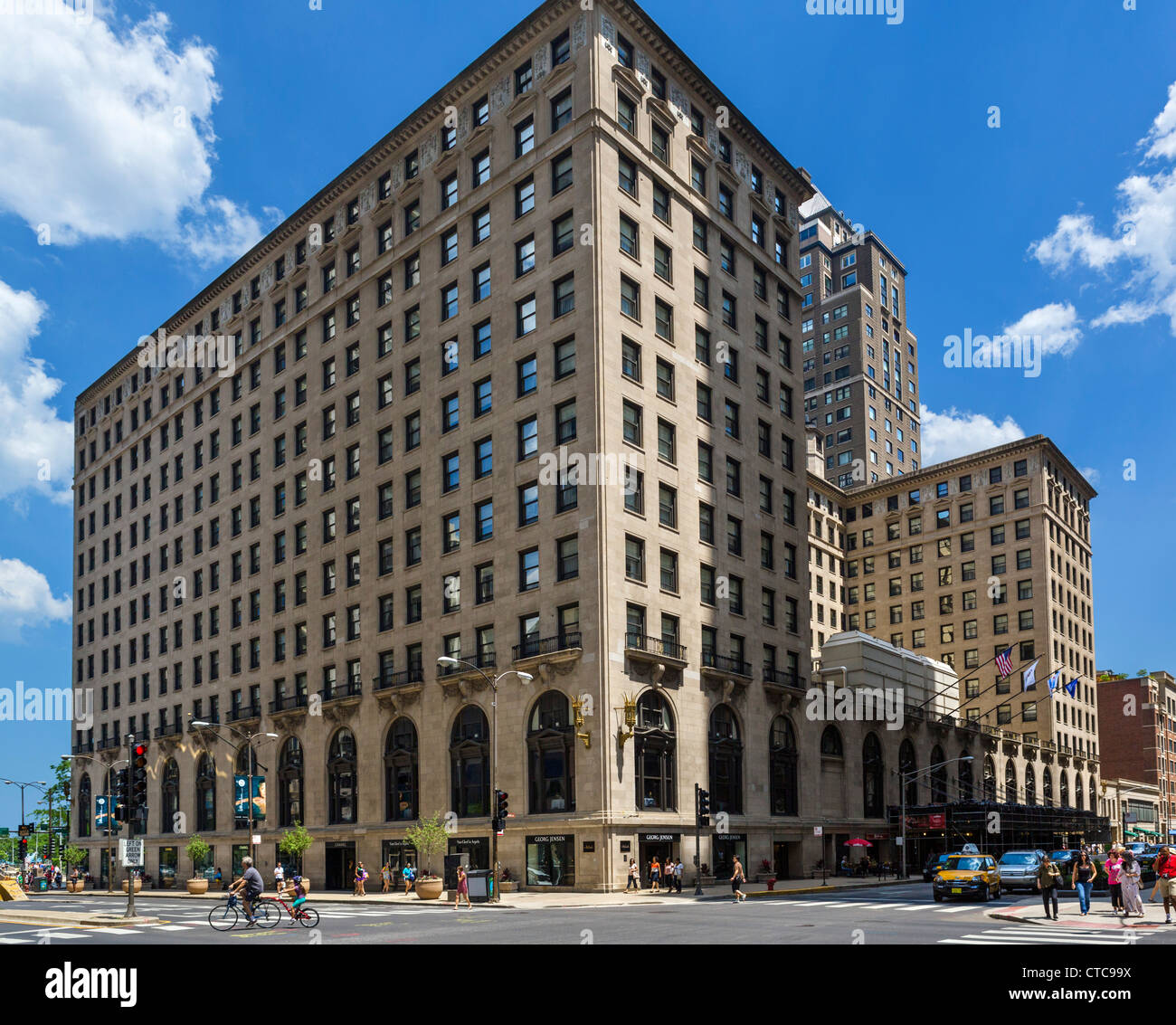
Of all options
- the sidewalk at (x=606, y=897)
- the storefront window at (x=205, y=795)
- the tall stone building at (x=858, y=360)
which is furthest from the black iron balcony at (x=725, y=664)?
the tall stone building at (x=858, y=360)

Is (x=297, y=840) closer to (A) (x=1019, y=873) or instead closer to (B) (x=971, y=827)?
(A) (x=1019, y=873)

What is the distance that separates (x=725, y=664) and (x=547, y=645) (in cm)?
1123

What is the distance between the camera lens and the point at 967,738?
91312 millimetres

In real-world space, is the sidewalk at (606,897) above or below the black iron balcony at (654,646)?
below

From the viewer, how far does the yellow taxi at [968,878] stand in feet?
132

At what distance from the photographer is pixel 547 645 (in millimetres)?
53312

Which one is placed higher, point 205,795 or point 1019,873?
point 1019,873

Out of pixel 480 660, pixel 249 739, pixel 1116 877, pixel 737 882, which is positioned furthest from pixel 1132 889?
pixel 249 739

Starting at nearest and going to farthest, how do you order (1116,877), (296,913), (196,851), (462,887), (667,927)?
(667,927)
(1116,877)
(296,913)
(462,887)
(196,851)

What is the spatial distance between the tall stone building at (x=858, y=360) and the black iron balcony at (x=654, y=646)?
78.4 metres

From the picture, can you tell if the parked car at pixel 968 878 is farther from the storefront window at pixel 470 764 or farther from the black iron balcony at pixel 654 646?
the storefront window at pixel 470 764

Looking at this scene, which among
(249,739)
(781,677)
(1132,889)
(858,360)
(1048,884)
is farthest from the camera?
(858,360)
